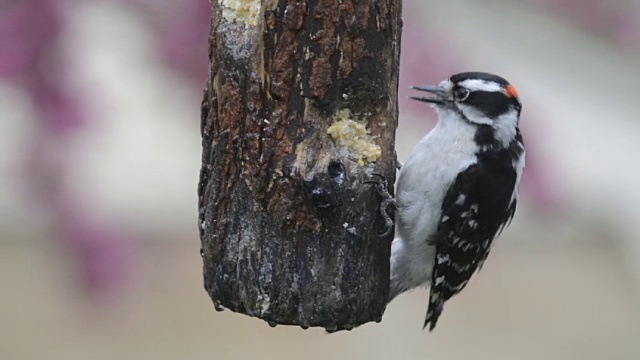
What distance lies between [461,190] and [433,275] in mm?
379

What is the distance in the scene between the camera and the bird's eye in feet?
13.0

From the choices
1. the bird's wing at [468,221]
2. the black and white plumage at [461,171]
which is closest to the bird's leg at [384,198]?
the black and white plumage at [461,171]

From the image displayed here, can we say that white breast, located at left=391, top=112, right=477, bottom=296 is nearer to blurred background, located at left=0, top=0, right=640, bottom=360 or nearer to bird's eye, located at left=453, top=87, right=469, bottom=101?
bird's eye, located at left=453, top=87, right=469, bottom=101

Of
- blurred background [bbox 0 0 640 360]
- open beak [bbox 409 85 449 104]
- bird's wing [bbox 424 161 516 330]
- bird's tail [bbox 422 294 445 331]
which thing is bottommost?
blurred background [bbox 0 0 640 360]

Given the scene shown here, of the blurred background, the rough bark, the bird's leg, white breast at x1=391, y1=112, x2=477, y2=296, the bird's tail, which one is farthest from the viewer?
the blurred background

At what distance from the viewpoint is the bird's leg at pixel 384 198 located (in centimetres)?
355

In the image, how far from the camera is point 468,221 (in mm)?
4039

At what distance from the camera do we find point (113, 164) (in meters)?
9.41

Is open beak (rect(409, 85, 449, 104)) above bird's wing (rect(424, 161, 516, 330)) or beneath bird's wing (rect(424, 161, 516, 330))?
above

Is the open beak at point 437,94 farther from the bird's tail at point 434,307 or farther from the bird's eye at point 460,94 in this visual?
the bird's tail at point 434,307

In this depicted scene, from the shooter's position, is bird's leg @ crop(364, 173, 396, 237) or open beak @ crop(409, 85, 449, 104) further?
open beak @ crop(409, 85, 449, 104)

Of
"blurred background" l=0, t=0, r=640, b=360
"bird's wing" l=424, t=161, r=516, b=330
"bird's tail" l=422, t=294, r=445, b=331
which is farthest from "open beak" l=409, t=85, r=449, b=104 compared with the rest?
"blurred background" l=0, t=0, r=640, b=360

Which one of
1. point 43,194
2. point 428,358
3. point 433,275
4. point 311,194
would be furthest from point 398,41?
point 428,358

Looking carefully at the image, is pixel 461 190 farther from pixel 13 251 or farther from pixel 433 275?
pixel 13 251
